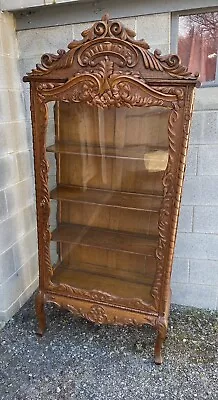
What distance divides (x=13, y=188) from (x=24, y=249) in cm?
43

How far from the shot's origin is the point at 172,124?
1318mm

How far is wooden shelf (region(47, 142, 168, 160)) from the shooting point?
5.08 ft

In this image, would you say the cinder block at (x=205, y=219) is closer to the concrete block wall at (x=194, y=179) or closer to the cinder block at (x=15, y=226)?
the concrete block wall at (x=194, y=179)

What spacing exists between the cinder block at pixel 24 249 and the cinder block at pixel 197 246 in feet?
3.16

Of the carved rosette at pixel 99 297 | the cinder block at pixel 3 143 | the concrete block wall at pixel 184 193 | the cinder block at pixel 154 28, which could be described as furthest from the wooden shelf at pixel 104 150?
the carved rosette at pixel 99 297

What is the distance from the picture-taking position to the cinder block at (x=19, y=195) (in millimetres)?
1886

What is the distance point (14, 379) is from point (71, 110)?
1368 millimetres

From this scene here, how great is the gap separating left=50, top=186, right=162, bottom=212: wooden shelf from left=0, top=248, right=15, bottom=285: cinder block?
1.74 feet

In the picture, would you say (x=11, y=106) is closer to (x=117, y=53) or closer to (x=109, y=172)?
(x=109, y=172)

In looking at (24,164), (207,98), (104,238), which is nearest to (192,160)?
(207,98)

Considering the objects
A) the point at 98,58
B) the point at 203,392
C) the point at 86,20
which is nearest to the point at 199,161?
the point at 98,58

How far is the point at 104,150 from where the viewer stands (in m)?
1.64

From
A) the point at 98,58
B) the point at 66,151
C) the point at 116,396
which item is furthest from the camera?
the point at 66,151

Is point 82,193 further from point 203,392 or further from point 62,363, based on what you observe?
point 203,392
